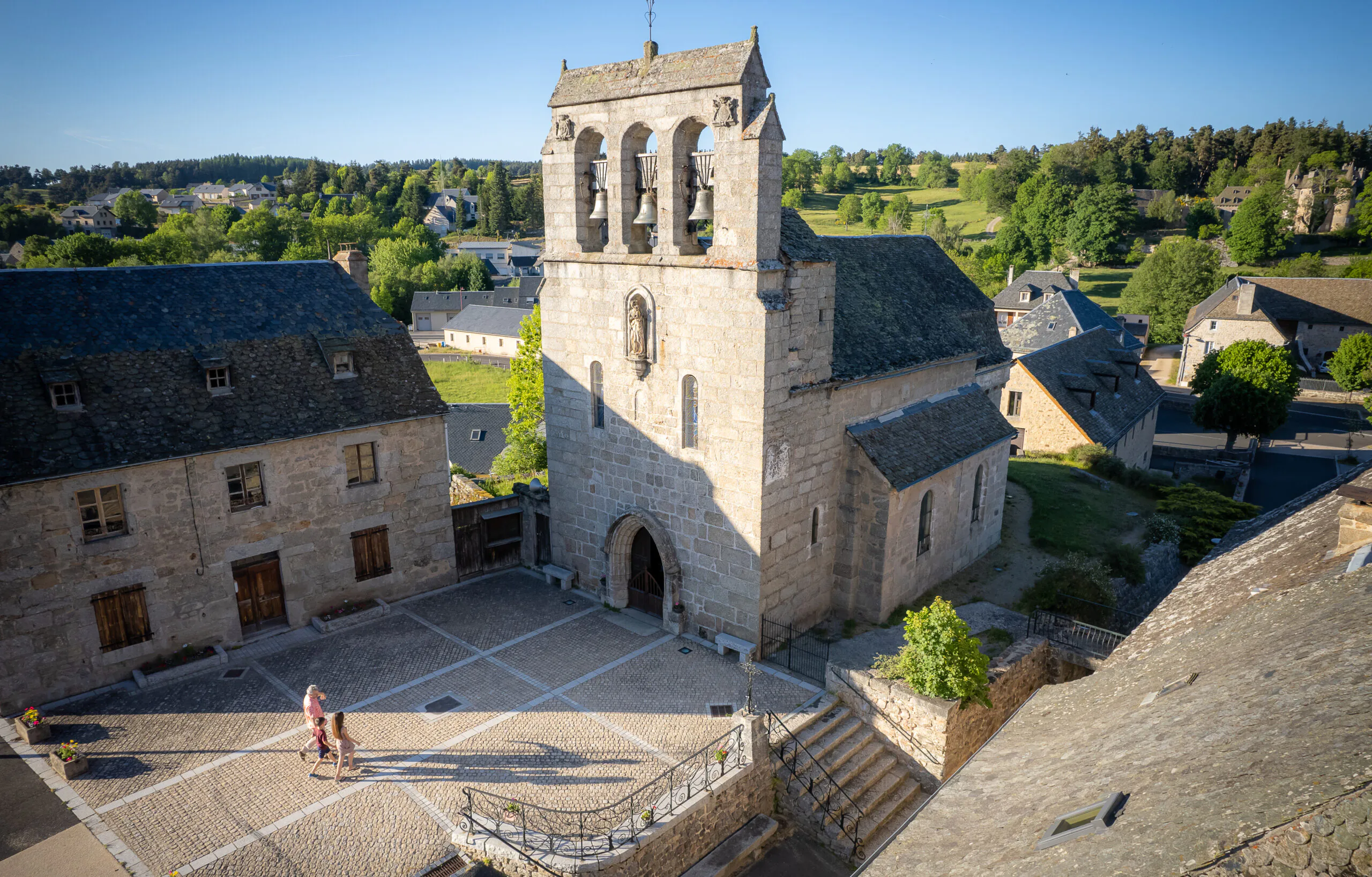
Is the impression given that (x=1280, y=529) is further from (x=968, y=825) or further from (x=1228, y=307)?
(x=1228, y=307)

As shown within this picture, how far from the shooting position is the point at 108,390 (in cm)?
1880

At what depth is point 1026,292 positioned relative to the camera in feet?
242

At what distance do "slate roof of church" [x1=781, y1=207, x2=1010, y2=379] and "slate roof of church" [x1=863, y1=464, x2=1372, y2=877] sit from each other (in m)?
10.5

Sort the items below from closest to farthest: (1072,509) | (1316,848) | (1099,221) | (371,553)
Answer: (1316,848) < (371,553) < (1072,509) < (1099,221)

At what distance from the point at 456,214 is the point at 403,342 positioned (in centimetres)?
15924

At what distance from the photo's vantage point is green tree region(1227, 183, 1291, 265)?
92.4 meters

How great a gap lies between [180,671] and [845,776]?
15520mm

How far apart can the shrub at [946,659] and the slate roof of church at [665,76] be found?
11.6 metres

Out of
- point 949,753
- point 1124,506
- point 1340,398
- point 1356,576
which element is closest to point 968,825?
point 1356,576

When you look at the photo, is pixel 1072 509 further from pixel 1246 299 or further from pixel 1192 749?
pixel 1246 299

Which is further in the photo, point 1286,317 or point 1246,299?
point 1286,317

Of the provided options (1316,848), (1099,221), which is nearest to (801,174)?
(1099,221)

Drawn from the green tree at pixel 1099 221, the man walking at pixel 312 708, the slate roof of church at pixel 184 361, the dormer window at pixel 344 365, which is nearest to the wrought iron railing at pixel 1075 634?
the man walking at pixel 312 708

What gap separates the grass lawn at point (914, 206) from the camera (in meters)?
126
